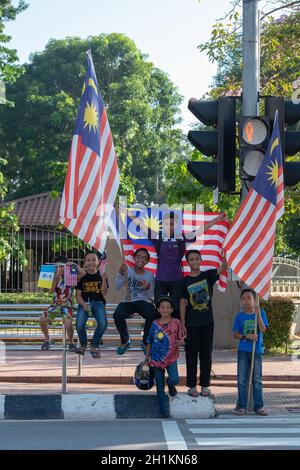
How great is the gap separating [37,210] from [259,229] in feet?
83.4

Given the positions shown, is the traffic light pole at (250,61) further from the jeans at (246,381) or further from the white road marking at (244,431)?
the white road marking at (244,431)

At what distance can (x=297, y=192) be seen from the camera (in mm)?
18766

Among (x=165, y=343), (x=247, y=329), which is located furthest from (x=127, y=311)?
(x=247, y=329)

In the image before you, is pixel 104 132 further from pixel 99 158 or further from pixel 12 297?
pixel 12 297

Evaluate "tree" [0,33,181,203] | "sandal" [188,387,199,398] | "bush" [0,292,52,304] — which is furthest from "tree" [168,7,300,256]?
"tree" [0,33,181,203]

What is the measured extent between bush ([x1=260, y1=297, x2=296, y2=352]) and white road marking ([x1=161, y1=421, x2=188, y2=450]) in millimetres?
7631

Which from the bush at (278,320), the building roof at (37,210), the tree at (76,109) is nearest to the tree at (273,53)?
the bush at (278,320)

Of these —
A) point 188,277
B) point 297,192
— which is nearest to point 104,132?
point 188,277

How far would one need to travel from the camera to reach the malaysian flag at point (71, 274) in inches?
508

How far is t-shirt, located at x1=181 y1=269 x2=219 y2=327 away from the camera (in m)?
11.2

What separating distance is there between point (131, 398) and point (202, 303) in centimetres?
139

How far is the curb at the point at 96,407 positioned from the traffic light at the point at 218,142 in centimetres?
253

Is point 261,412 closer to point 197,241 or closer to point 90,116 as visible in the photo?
point 197,241

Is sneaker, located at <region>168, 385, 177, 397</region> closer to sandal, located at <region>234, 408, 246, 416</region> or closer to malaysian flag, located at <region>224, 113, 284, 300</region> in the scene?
sandal, located at <region>234, 408, 246, 416</region>
